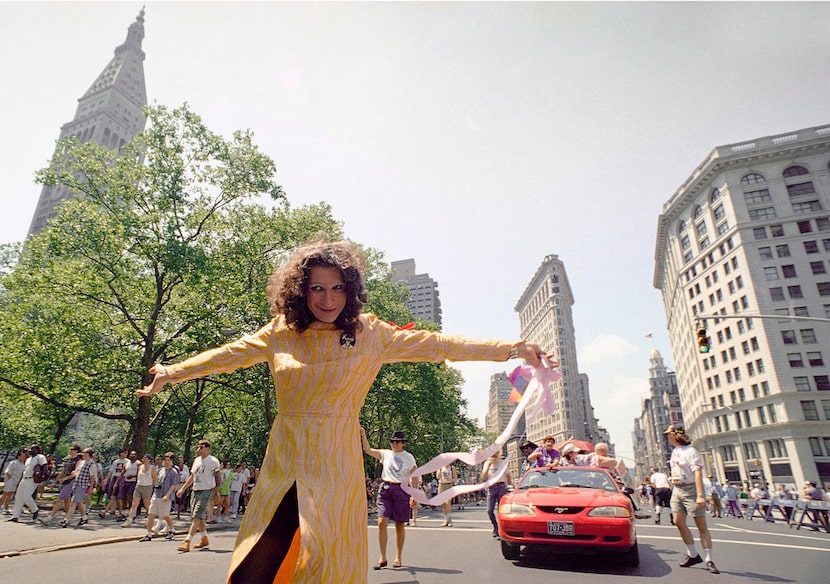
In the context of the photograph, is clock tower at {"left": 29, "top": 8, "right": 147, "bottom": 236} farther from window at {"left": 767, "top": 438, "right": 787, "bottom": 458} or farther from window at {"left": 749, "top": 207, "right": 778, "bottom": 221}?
window at {"left": 767, "top": 438, "right": 787, "bottom": 458}

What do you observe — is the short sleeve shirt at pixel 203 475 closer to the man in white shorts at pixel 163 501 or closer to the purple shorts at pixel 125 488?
the man in white shorts at pixel 163 501

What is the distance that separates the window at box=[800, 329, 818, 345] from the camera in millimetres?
49219

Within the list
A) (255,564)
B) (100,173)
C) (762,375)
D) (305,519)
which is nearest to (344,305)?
(305,519)

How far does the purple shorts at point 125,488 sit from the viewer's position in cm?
1413

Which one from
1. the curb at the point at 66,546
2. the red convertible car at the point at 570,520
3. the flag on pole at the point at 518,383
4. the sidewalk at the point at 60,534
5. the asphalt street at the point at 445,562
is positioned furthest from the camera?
the sidewalk at the point at 60,534

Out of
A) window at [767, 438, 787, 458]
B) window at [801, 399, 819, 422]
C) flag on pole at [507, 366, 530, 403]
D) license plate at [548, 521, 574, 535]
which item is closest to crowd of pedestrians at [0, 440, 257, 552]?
license plate at [548, 521, 574, 535]

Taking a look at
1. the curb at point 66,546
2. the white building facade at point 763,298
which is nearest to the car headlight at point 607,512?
the curb at point 66,546

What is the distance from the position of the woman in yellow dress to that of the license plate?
4.39 m

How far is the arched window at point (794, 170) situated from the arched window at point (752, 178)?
2.63 m

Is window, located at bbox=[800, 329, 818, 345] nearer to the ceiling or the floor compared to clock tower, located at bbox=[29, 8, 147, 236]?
nearer to the floor

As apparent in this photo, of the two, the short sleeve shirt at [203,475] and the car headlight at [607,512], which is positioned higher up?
Answer: the short sleeve shirt at [203,475]

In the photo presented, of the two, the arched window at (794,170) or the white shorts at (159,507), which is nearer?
the white shorts at (159,507)

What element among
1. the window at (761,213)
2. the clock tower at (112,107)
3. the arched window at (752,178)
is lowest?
the window at (761,213)

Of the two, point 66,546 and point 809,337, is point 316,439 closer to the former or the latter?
point 66,546
